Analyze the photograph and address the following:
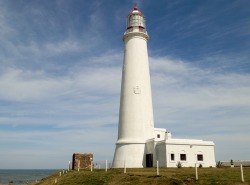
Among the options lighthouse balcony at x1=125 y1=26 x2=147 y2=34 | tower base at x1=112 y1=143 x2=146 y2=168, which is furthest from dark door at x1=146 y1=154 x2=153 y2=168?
lighthouse balcony at x1=125 y1=26 x2=147 y2=34

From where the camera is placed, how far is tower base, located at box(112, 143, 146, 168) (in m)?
33.8

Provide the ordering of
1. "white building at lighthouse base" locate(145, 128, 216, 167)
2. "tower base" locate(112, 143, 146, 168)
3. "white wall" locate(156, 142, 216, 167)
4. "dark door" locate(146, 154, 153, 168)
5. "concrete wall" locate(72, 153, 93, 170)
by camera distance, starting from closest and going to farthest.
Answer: "white wall" locate(156, 142, 216, 167)
"white building at lighthouse base" locate(145, 128, 216, 167)
"tower base" locate(112, 143, 146, 168)
"dark door" locate(146, 154, 153, 168)
"concrete wall" locate(72, 153, 93, 170)

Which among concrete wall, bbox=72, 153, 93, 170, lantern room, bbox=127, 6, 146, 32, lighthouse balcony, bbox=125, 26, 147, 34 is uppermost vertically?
lantern room, bbox=127, 6, 146, 32

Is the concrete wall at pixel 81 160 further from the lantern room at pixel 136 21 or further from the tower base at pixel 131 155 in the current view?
the lantern room at pixel 136 21

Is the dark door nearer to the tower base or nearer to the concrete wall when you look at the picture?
the tower base

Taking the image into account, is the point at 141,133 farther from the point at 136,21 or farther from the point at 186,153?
Result: the point at 136,21

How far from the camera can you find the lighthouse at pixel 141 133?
33250 mm

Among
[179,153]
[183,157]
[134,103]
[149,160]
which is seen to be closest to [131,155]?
[149,160]

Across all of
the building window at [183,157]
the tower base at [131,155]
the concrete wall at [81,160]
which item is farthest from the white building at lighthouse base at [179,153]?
the concrete wall at [81,160]

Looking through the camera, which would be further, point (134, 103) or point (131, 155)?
point (134, 103)

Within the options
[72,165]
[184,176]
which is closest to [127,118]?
[72,165]

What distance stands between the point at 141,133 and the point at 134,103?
377 centimetres

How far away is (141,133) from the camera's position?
114 ft

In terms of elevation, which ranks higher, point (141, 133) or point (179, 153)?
point (141, 133)
